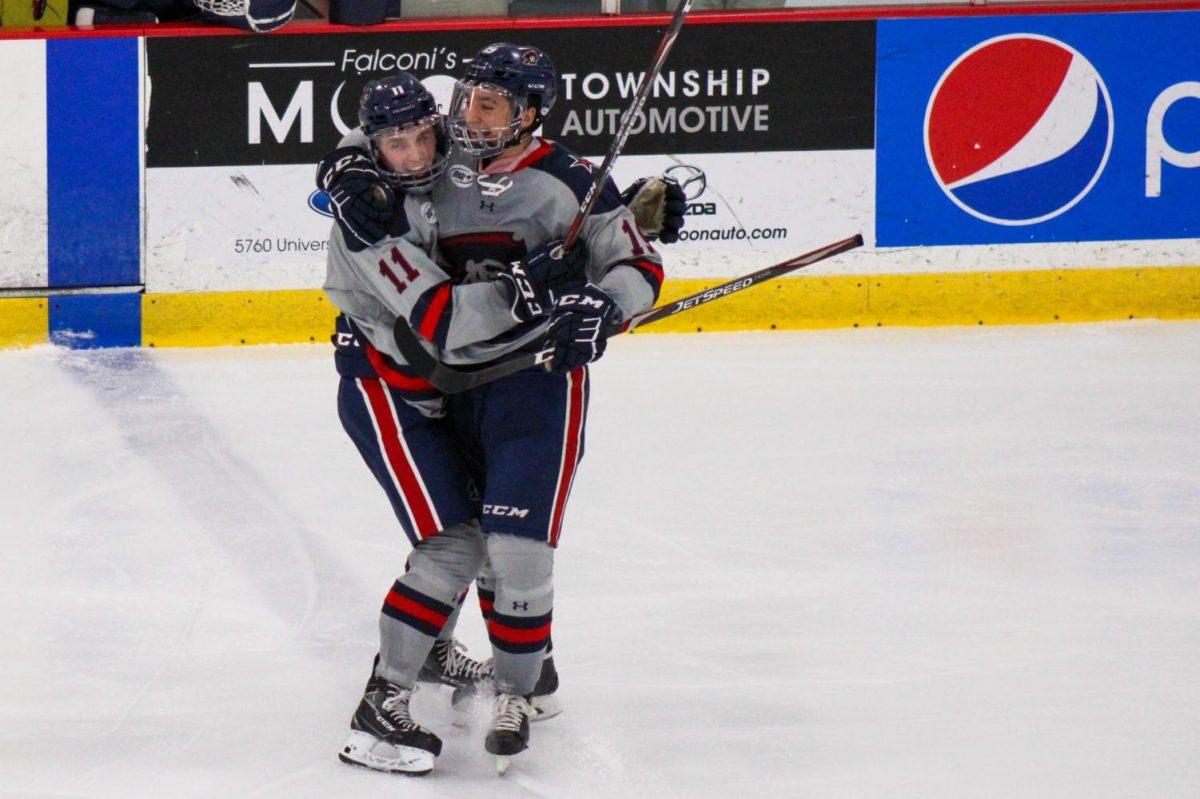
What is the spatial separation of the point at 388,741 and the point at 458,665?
402 mm

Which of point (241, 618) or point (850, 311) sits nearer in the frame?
point (241, 618)

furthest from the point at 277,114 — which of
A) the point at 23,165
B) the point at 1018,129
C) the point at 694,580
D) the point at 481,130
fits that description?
the point at 481,130

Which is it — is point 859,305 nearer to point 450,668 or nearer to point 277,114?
point 277,114

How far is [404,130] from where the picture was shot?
2.81 m

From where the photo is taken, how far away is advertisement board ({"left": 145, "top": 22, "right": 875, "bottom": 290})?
595 cm

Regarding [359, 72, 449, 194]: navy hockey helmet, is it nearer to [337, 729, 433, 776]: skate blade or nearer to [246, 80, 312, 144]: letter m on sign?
[337, 729, 433, 776]: skate blade

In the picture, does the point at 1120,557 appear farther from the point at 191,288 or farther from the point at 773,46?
the point at 191,288

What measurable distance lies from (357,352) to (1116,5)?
405 centimetres

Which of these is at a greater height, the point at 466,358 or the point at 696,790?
the point at 466,358

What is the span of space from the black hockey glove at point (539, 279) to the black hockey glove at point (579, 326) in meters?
0.04

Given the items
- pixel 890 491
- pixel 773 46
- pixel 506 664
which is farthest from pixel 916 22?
pixel 506 664

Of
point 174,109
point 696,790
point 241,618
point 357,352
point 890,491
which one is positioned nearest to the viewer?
point 696,790

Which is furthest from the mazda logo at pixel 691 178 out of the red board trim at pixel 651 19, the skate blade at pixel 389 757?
the skate blade at pixel 389 757

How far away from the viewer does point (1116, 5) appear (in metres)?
6.24
